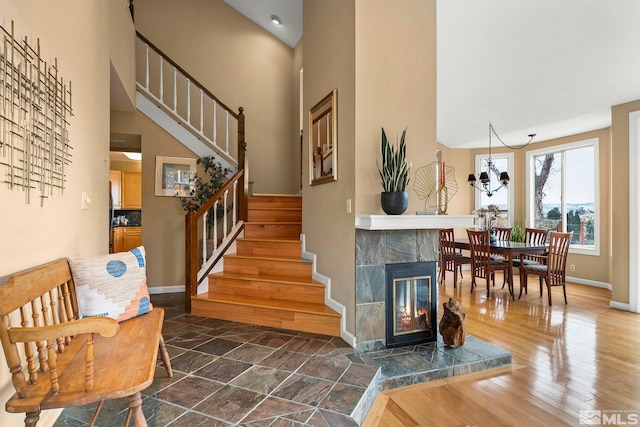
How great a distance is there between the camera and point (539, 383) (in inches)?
95.2

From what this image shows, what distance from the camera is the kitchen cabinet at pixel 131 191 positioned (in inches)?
280

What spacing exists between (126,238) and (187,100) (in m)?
3.64

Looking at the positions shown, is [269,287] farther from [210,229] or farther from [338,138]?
[210,229]

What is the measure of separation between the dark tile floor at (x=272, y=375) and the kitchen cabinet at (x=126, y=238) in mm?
4408

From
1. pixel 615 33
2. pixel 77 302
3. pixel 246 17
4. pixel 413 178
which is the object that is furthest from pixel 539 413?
pixel 246 17

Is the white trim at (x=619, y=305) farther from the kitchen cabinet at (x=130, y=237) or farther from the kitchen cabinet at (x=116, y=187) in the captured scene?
the kitchen cabinet at (x=116, y=187)

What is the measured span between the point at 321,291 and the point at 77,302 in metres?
2.02

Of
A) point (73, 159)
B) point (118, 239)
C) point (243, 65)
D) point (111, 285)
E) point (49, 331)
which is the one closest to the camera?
point (49, 331)

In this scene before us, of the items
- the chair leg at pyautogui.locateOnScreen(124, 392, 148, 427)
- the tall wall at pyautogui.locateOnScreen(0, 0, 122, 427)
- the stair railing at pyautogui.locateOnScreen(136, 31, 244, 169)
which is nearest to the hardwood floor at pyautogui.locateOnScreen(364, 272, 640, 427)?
the chair leg at pyautogui.locateOnScreen(124, 392, 148, 427)

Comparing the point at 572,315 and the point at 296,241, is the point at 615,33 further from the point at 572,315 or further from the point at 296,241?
the point at 296,241

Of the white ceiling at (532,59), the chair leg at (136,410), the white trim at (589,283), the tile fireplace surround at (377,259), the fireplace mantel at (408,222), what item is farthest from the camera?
the white trim at (589,283)

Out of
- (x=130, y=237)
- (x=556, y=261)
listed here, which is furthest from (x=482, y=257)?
(x=130, y=237)

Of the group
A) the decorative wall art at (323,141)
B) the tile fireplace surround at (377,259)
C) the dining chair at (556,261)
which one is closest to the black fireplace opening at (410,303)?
the tile fireplace surround at (377,259)

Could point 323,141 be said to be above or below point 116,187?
above
